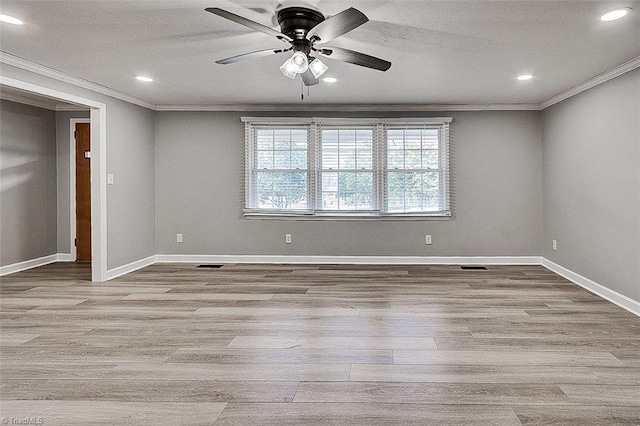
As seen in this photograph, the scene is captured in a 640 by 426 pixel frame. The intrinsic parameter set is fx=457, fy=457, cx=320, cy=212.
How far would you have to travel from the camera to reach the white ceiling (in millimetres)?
2979

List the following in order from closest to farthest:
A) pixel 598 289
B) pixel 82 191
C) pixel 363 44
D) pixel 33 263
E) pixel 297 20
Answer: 1. pixel 297 20
2. pixel 363 44
3. pixel 598 289
4. pixel 33 263
5. pixel 82 191

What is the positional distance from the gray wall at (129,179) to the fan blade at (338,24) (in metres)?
3.32

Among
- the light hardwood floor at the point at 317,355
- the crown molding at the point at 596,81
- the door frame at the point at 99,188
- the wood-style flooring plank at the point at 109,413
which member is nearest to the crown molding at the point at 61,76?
the door frame at the point at 99,188

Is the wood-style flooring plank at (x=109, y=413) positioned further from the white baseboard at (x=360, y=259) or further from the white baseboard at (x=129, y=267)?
the white baseboard at (x=360, y=259)

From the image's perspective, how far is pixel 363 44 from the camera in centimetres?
375

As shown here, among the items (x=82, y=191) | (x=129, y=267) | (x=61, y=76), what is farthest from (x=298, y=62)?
(x=82, y=191)

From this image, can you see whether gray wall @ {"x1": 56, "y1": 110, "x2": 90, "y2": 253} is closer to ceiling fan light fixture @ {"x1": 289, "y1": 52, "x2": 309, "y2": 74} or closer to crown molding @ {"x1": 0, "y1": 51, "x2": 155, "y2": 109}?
crown molding @ {"x1": 0, "y1": 51, "x2": 155, "y2": 109}

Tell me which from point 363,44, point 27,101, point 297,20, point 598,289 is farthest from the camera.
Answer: point 27,101

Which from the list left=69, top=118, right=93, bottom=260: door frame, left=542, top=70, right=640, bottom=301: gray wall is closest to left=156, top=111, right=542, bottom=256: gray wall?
left=542, top=70, right=640, bottom=301: gray wall

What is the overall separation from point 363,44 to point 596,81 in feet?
8.96

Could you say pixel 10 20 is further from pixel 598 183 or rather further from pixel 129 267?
pixel 598 183

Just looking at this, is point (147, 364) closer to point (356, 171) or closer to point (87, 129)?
point (356, 171)

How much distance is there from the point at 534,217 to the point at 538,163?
2.50 ft

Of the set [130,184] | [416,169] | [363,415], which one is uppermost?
[416,169]
